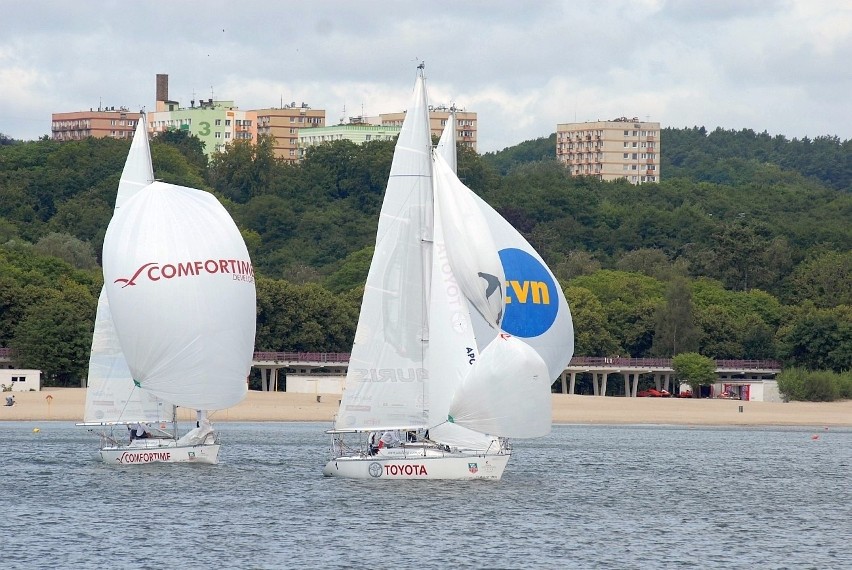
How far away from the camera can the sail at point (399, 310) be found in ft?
149

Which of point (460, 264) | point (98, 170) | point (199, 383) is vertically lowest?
point (199, 383)

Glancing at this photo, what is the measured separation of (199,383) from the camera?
49719 millimetres

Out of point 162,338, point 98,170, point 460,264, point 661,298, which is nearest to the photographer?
point 460,264

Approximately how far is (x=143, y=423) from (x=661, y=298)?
233 ft

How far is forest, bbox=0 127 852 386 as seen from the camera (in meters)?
105

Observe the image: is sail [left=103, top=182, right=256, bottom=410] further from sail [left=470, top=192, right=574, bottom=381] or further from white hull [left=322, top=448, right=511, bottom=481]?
sail [left=470, top=192, right=574, bottom=381]

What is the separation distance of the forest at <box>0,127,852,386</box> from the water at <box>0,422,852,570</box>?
39.2 metres

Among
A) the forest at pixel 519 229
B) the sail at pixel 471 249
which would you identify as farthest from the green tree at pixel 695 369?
the sail at pixel 471 249

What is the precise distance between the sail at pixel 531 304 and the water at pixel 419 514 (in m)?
4.42

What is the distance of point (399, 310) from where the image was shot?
46.1m

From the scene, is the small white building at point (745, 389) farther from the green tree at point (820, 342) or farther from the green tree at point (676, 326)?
the green tree at point (820, 342)

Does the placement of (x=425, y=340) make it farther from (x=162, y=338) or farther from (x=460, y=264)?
(x=162, y=338)

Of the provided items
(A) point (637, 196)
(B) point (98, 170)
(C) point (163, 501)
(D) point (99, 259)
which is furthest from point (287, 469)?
(A) point (637, 196)

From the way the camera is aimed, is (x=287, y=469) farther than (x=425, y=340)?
Yes
